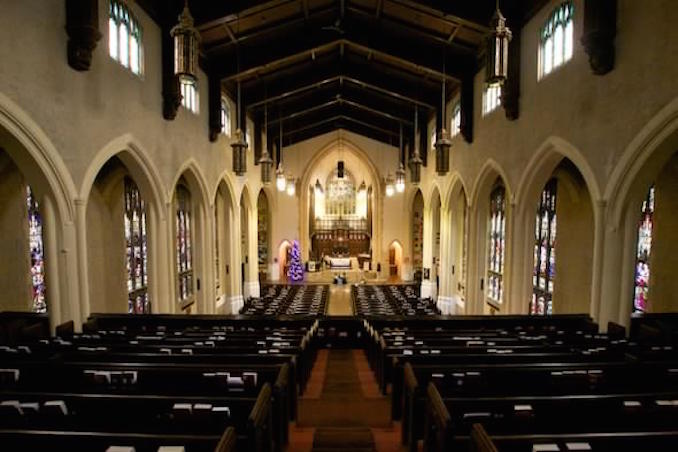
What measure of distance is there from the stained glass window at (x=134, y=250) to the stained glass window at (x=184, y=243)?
97 cm

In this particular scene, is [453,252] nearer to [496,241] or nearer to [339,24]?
[496,241]

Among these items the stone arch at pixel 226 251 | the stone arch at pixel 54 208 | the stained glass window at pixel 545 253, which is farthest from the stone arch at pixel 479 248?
the stone arch at pixel 54 208

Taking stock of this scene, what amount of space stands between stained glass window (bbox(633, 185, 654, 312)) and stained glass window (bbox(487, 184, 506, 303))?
396cm

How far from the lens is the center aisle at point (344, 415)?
140 inches

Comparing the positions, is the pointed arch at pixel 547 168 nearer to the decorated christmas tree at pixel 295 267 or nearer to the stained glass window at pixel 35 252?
the stained glass window at pixel 35 252

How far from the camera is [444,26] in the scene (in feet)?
31.3

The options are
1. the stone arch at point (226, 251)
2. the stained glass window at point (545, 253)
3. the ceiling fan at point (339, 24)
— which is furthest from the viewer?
the stone arch at point (226, 251)

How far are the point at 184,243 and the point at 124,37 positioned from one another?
6.37 meters

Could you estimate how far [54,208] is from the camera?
18.5ft

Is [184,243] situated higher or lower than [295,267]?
higher

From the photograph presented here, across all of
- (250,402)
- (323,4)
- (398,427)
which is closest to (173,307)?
(398,427)

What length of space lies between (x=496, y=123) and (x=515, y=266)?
3.47m

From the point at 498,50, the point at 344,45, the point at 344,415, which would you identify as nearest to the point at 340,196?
the point at 344,45

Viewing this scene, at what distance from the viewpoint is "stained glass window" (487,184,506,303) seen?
38.7 ft
